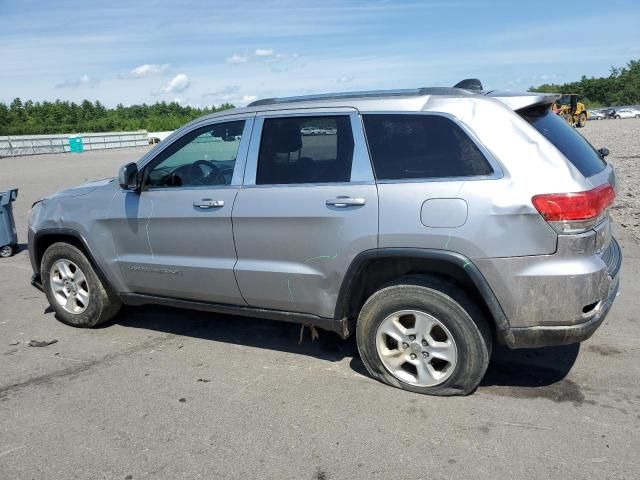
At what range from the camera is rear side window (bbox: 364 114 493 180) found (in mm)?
3412

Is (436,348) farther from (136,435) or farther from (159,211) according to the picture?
(159,211)

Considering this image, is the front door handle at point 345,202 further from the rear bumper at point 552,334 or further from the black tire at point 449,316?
the rear bumper at point 552,334

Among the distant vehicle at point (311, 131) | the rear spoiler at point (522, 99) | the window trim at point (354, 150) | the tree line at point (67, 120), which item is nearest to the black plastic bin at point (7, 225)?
the window trim at point (354, 150)

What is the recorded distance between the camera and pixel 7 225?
8.14m

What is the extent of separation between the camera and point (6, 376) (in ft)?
14.0

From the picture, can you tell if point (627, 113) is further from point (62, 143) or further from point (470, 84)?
point (470, 84)

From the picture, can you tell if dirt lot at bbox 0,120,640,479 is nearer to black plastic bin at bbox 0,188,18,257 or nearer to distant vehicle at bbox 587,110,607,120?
black plastic bin at bbox 0,188,18,257

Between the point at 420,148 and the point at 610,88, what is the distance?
360 ft

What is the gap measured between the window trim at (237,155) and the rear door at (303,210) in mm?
59

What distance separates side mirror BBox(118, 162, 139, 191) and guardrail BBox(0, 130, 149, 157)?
40298mm

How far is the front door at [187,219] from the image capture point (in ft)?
13.8

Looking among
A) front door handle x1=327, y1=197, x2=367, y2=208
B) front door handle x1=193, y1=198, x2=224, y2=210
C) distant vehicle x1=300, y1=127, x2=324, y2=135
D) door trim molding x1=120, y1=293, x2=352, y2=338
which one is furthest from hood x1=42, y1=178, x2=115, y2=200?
front door handle x1=327, y1=197, x2=367, y2=208

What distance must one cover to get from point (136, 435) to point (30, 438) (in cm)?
63

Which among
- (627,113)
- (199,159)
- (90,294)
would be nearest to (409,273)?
(199,159)
